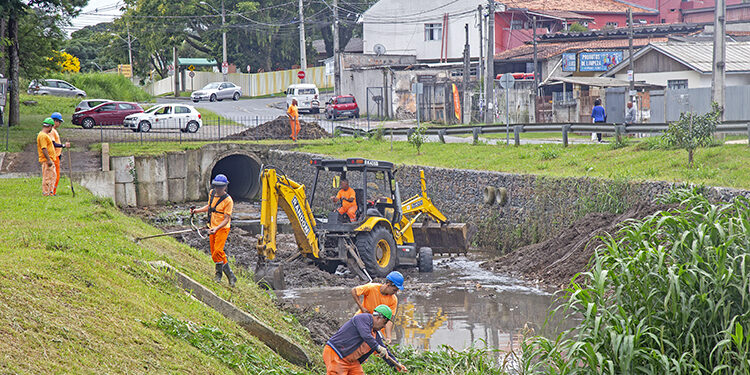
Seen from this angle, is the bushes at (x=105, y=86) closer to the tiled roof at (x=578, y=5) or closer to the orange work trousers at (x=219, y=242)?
the tiled roof at (x=578, y=5)

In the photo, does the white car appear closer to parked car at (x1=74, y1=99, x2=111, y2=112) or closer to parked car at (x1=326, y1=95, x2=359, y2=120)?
parked car at (x1=74, y1=99, x2=111, y2=112)

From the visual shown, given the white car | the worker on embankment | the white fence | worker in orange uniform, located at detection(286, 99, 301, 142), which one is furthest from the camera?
the white fence

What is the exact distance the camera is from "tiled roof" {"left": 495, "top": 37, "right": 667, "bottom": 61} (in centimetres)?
5350

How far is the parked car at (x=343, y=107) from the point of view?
51656 millimetres

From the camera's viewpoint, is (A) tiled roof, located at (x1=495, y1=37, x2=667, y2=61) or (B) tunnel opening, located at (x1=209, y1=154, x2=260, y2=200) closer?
(B) tunnel opening, located at (x1=209, y1=154, x2=260, y2=200)

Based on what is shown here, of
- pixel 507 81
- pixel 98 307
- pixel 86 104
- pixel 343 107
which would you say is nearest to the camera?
pixel 98 307

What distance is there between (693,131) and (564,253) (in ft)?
16.9

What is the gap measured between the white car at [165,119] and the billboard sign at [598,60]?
74.1ft

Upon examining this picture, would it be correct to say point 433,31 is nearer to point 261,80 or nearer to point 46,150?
point 261,80

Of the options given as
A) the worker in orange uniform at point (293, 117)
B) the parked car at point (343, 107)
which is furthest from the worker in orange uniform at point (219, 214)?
the parked car at point (343, 107)

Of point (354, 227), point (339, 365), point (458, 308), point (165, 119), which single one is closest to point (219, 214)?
point (339, 365)

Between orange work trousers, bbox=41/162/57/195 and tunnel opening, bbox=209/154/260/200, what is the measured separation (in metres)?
17.8

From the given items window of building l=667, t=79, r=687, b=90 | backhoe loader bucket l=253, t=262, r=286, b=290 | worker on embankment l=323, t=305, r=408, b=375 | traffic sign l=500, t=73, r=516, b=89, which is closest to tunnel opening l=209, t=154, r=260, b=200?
traffic sign l=500, t=73, r=516, b=89

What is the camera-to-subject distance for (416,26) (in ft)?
215
